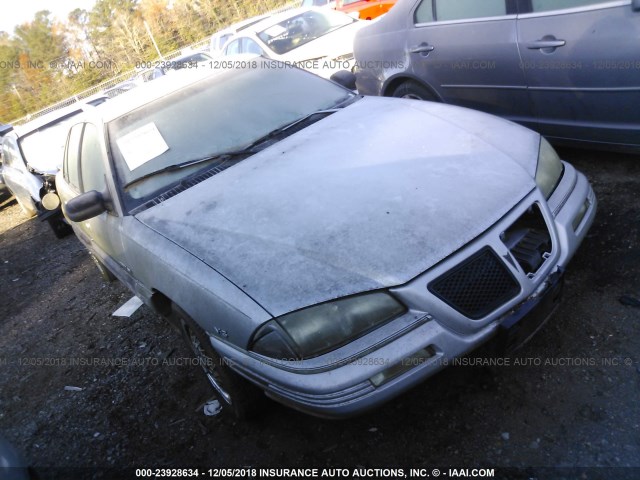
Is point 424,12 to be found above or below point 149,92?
below

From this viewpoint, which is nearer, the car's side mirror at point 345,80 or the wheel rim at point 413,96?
the car's side mirror at point 345,80

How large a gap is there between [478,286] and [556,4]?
233 cm

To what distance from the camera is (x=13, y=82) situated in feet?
91.6

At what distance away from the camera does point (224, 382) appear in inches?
95.8

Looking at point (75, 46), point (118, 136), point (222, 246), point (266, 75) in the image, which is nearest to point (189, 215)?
point (222, 246)

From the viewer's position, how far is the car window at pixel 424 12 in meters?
4.23

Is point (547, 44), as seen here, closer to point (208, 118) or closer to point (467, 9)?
point (467, 9)

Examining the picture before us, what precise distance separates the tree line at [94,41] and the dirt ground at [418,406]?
25.5 m

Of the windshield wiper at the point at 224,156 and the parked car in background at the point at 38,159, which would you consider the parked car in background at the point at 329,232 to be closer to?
the windshield wiper at the point at 224,156

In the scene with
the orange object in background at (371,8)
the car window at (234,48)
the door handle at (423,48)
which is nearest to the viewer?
the door handle at (423,48)

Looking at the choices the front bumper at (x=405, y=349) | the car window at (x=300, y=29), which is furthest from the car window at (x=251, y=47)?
the front bumper at (x=405, y=349)

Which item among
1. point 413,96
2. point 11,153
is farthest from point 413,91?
point 11,153

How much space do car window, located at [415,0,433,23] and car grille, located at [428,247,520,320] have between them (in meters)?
2.94

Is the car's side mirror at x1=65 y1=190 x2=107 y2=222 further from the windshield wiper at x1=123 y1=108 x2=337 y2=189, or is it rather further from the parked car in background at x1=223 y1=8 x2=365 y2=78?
the parked car in background at x1=223 y1=8 x2=365 y2=78
